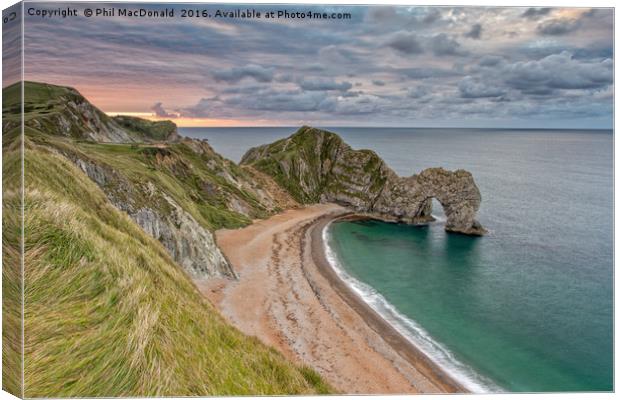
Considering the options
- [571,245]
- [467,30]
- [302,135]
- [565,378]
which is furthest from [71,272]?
[302,135]

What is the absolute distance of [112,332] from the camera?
7930 millimetres

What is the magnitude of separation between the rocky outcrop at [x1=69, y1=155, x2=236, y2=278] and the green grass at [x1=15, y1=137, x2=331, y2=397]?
20.7 m

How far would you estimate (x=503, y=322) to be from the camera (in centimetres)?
2864

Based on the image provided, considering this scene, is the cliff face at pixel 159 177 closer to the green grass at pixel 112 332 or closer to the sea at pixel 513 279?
the green grass at pixel 112 332

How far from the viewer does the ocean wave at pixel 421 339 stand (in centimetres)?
2209

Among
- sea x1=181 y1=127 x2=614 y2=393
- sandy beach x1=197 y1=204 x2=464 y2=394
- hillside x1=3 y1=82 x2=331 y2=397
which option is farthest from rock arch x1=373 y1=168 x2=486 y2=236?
hillside x1=3 y1=82 x2=331 y2=397

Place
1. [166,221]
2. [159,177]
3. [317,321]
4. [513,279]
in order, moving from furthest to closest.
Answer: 1. [159,177]
2. [513,279]
3. [166,221]
4. [317,321]

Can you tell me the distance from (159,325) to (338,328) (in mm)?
21336

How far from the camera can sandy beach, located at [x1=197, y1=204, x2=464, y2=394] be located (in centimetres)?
2248

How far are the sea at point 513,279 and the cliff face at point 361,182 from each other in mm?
3982

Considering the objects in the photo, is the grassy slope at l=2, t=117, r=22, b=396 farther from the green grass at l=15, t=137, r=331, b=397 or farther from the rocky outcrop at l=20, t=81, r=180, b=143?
the rocky outcrop at l=20, t=81, r=180, b=143

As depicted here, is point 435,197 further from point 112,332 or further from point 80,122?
point 112,332

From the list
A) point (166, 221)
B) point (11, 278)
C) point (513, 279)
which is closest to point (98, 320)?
point (11, 278)

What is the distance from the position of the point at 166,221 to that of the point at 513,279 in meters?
31.5
